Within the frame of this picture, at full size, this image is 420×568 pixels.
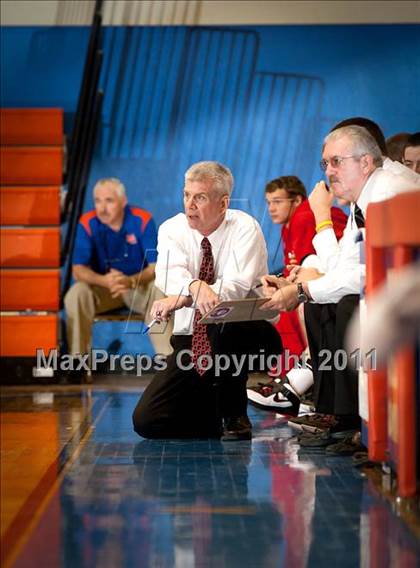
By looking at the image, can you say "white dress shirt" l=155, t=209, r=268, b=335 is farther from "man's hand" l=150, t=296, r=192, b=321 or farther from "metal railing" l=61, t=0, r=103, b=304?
"metal railing" l=61, t=0, r=103, b=304

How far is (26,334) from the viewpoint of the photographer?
22.1ft

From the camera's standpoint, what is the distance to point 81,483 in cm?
306

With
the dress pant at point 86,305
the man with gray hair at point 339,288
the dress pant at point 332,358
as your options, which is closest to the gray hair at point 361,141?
the man with gray hair at point 339,288

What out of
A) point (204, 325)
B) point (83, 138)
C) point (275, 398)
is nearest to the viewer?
point (204, 325)

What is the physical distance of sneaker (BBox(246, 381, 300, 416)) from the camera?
459 cm

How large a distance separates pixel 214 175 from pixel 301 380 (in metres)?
1.04

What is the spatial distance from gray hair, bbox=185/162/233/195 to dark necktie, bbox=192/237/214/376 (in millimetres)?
210

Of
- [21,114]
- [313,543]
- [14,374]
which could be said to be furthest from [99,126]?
[313,543]

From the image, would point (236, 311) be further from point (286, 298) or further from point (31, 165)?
point (31, 165)

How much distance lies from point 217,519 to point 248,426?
1.40 meters

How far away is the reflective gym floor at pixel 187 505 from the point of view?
2.24 m

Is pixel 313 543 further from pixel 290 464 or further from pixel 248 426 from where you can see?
pixel 248 426

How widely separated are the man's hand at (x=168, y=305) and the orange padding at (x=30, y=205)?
3214 mm

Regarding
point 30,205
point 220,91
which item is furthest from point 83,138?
point 220,91
